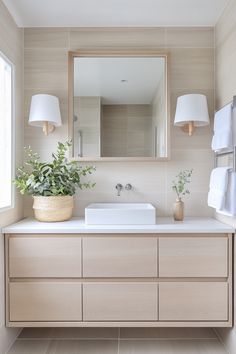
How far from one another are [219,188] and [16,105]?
1.64m

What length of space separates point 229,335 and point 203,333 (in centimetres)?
27

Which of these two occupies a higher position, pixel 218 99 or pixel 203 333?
pixel 218 99

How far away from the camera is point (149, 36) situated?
250 centimetres

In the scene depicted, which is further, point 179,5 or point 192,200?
point 192,200

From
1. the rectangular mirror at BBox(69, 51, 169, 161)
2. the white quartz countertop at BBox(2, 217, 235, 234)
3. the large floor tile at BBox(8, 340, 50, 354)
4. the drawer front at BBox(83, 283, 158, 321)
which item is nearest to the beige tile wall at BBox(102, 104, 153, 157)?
the rectangular mirror at BBox(69, 51, 169, 161)

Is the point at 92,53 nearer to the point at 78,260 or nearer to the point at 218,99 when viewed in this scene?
the point at 218,99

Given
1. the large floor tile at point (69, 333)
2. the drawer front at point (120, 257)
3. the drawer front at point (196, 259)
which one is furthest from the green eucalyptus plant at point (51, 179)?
the large floor tile at point (69, 333)

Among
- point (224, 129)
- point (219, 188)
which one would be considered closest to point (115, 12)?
point (224, 129)

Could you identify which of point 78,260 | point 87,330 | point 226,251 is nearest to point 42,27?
point 78,260

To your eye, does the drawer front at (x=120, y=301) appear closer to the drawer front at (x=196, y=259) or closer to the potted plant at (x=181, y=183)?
the drawer front at (x=196, y=259)

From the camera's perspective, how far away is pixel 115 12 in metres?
2.30

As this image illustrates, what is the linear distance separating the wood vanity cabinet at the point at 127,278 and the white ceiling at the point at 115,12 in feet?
5.39

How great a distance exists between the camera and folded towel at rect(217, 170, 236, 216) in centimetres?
185

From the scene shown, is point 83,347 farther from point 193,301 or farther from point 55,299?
point 193,301
